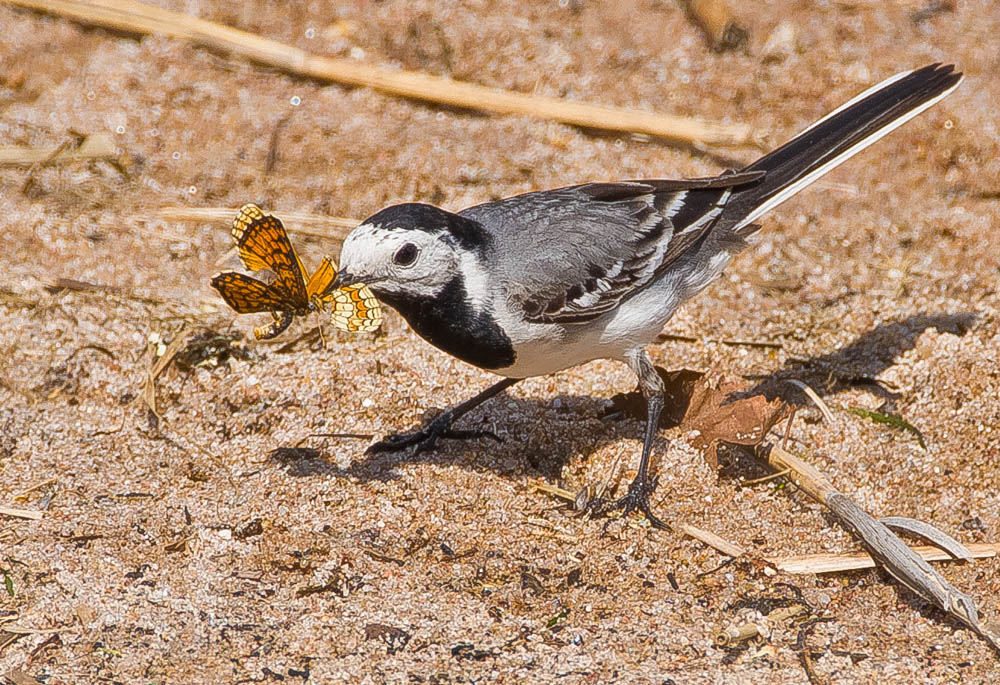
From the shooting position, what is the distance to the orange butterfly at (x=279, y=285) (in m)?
4.36

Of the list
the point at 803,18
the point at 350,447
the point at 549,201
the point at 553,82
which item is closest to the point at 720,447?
the point at 549,201

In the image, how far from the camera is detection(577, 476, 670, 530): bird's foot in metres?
4.84

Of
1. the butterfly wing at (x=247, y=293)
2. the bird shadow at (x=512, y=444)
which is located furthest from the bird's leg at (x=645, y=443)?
the butterfly wing at (x=247, y=293)

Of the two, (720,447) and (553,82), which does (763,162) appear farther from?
(553,82)

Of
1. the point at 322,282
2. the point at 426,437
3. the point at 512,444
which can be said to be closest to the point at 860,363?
the point at 512,444

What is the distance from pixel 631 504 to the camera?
191 inches

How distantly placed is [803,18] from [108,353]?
18.1 ft

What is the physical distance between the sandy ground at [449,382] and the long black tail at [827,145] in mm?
796

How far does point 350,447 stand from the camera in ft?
17.2

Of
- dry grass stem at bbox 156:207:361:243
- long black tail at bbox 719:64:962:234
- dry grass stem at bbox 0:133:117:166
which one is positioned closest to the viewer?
long black tail at bbox 719:64:962:234

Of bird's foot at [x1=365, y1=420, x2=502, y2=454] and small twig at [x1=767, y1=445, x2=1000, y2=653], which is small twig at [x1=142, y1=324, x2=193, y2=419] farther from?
small twig at [x1=767, y1=445, x2=1000, y2=653]

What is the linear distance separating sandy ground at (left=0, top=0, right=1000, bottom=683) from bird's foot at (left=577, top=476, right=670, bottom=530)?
73 mm

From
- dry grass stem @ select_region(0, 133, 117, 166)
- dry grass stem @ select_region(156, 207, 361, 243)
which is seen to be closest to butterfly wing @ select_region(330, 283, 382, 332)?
dry grass stem @ select_region(156, 207, 361, 243)

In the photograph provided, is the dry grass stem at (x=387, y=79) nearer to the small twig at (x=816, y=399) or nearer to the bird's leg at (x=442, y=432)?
the small twig at (x=816, y=399)
